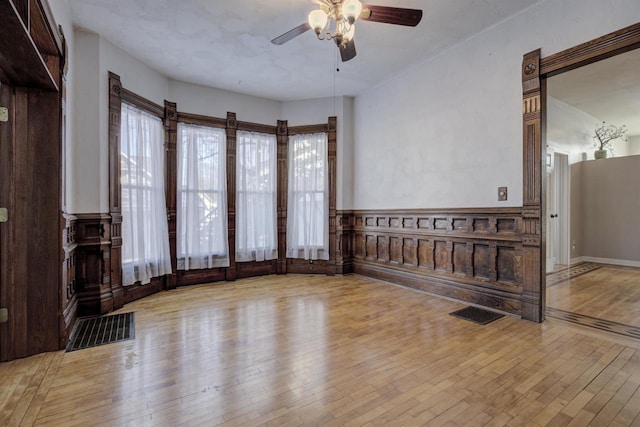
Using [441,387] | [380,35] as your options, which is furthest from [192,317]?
[380,35]

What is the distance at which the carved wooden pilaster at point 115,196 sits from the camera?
144 inches

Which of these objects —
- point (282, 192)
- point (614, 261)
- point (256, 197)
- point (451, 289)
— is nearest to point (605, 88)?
point (614, 261)

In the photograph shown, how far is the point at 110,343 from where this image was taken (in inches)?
107

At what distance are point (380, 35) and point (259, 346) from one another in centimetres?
352

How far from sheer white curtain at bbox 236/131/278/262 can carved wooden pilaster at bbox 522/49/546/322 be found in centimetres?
376

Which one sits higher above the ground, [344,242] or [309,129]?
[309,129]

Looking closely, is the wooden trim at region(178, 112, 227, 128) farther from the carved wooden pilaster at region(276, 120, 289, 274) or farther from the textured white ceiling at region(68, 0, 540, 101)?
the carved wooden pilaster at region(276, 120, 289, 274)

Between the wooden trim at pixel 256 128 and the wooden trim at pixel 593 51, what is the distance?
3.95m

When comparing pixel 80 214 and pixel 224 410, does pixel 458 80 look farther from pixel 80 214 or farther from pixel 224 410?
pixel 80 214

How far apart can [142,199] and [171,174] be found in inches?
26.3

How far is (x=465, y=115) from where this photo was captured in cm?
381

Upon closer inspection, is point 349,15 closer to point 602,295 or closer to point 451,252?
point 451,252

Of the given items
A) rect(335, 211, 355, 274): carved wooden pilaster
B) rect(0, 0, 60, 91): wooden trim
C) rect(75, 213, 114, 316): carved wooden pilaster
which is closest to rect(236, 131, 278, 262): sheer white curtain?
rect(335, 211, 355, 274): carved wooden pilaster

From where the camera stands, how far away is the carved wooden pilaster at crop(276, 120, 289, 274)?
5598 mm
